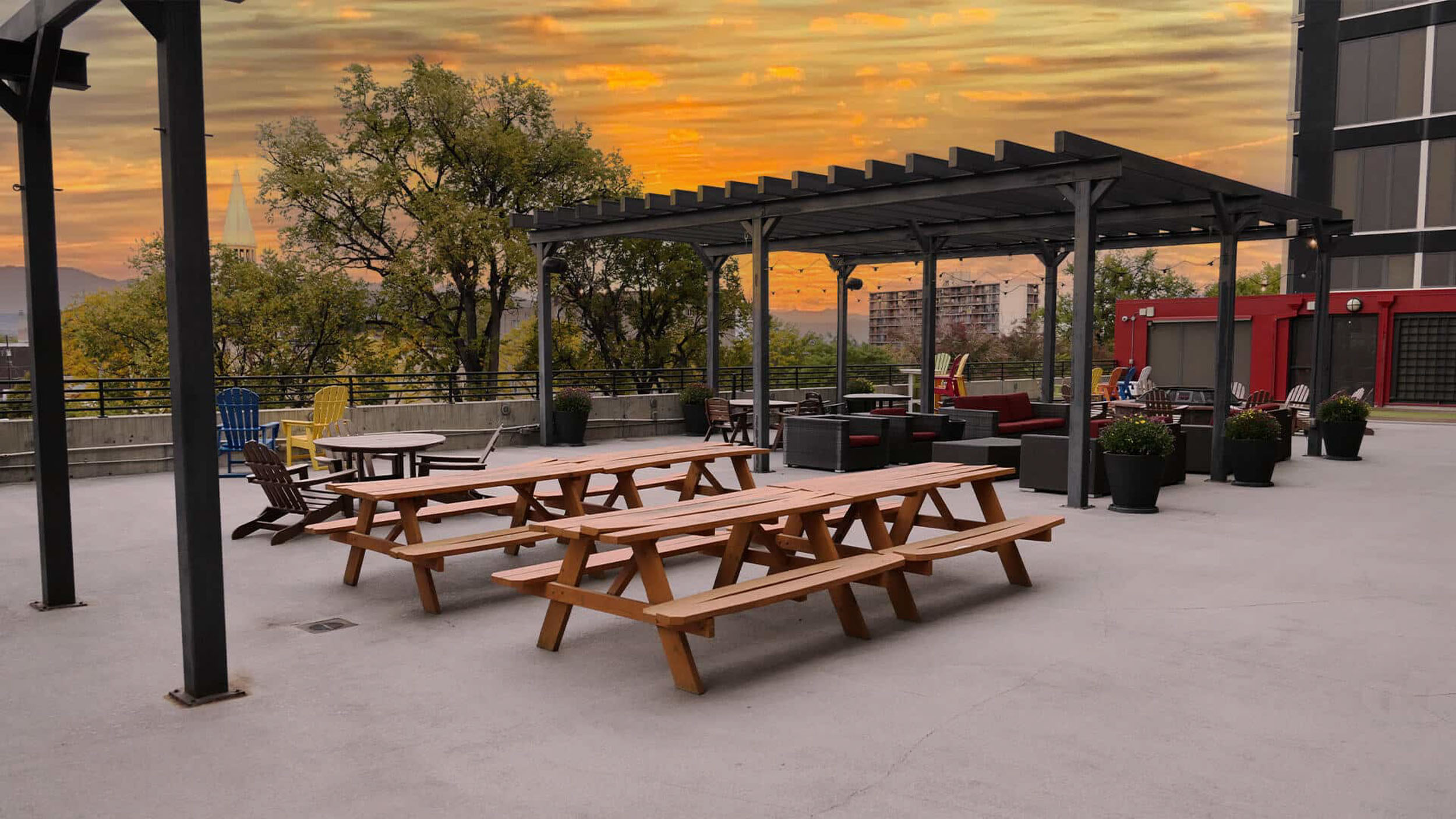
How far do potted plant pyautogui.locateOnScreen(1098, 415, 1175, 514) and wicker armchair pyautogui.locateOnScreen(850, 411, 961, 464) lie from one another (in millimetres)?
3119

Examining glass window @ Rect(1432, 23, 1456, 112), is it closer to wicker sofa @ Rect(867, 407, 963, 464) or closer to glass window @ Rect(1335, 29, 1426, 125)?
glass window @ Rect(1335, 29, 1426, 125)

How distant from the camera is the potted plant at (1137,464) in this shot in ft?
28.2

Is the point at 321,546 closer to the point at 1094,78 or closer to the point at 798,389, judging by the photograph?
the point at 798,389

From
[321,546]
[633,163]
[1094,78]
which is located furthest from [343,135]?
[1094,78]

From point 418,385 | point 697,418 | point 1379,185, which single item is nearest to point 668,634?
point 697,418

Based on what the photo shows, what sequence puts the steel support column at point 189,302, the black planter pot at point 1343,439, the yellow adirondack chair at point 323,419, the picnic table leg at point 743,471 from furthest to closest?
the black planter pot at point 1343,439 → the yellow adirondack chair at point 323,419 → the picnic table leg at point 743,471 → the steel support column at point 189,302

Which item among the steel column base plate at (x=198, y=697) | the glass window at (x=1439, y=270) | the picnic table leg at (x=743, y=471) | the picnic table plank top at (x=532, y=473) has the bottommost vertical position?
the steel column base plate at (x=198, y=697)

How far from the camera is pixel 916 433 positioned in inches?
484

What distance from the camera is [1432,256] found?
1072 inches

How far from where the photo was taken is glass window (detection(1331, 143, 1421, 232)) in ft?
89.6

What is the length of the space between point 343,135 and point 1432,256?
93.1ft

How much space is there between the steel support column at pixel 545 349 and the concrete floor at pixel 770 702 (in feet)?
26.6

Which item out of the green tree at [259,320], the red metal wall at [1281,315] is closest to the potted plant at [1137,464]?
the red metal wall at [1281,315]

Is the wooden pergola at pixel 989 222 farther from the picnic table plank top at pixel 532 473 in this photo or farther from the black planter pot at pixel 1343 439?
the picnic table plank top at pixel 532 473
